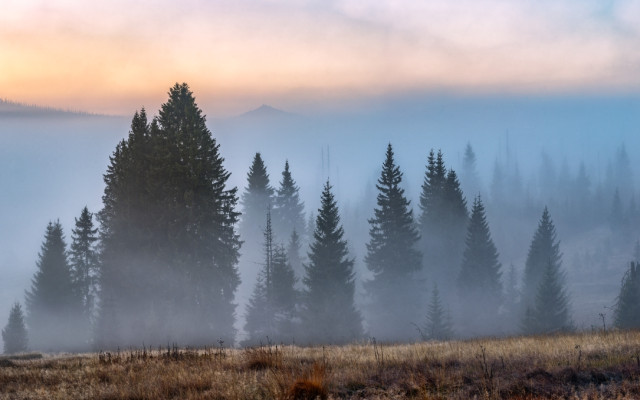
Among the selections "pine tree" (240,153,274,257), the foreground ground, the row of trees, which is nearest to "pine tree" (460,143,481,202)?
the row of trees

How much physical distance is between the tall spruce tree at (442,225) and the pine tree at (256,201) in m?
21.9

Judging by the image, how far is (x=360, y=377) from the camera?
9930 mm

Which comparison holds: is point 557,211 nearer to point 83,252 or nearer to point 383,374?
point 83,252

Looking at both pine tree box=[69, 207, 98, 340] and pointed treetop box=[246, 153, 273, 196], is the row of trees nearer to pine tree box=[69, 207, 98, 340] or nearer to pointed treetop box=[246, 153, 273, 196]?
pointed treetop box=[246, 153, 273, 196]

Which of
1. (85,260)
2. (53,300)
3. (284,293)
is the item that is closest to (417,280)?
(284,293)

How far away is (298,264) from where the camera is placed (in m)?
71.6

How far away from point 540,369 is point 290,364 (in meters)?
5.08

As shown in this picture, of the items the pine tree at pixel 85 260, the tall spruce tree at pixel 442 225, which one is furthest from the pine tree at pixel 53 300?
the tall spruce tree at pixel 442 225

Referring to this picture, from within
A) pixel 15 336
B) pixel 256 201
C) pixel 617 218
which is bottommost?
pixel 15 336

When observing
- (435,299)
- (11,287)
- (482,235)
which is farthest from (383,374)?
(11,287)

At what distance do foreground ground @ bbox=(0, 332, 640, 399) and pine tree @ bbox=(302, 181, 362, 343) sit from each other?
3668 centimetres

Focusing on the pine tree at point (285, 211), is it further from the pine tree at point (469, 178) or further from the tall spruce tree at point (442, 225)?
the pine tree at point (469, 178)

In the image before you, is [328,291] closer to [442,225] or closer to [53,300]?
[442,225]

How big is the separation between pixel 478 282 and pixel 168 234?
135 ft
